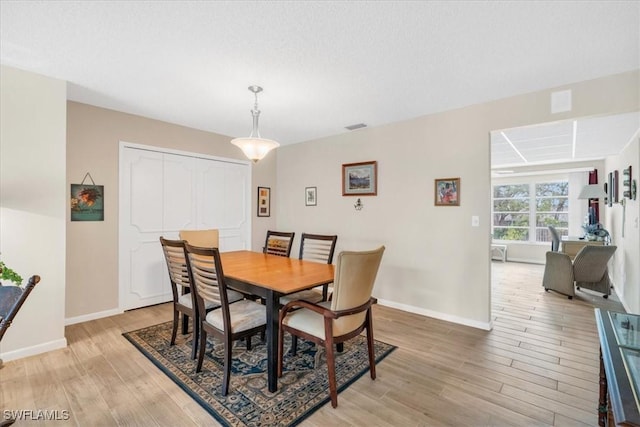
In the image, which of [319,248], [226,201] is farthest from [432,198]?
[226,201]

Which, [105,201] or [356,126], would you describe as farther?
[356,126]

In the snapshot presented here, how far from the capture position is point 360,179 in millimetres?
4160

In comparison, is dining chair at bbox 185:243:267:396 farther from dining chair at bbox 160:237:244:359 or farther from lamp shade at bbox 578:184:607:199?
lamp shade at bbox 578:184:607:199

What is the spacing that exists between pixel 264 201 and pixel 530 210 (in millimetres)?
6593

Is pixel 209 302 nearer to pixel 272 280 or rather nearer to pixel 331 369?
pixel 272 280

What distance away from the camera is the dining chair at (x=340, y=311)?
181cm

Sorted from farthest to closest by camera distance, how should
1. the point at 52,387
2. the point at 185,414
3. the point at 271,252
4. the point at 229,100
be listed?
the point at 271,252, the point at 229,100, the point at 52,387, the point at 185,414

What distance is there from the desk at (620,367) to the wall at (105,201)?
13.8 feet

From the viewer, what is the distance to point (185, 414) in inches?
70.5

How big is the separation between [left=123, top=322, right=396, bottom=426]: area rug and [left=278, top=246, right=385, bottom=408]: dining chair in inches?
6.9

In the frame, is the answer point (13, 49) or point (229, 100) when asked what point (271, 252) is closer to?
point (229, 100)

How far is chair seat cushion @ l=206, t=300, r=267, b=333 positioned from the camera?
2.06 meters

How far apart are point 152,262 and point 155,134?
5.44 feet

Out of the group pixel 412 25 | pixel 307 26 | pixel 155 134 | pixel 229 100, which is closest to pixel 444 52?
pixel 412 25
